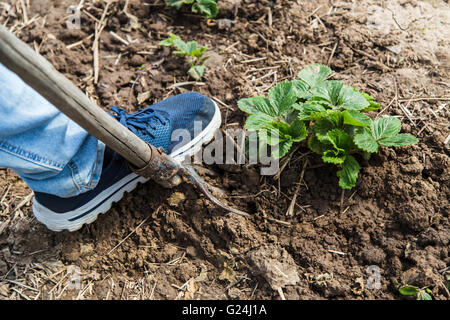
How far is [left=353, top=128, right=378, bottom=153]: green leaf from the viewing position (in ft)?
5.92

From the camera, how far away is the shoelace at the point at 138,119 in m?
1.99

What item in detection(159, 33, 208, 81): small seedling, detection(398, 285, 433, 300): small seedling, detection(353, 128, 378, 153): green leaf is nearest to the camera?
detection(398, 285, 433, 300): small seedling

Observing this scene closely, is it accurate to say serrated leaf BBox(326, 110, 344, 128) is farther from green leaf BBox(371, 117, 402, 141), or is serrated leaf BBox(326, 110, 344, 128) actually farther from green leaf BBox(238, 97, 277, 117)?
green leaf BBox(238, 97, 277, 117)

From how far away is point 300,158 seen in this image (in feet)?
6.83

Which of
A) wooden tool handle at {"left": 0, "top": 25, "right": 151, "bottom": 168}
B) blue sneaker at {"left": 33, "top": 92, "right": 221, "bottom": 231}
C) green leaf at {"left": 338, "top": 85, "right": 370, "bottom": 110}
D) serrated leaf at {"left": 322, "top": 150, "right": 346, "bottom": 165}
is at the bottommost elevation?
blue sneaker at {"left": 33, "top": 92, "right": 221, "bottom": 231}

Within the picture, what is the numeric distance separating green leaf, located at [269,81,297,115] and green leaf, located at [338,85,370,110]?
0.23m

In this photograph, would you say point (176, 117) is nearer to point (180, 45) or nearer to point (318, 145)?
point (180, 45)

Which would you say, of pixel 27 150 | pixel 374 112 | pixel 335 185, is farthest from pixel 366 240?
pixel 27 150

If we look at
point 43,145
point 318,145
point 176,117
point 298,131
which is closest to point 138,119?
point 176,117

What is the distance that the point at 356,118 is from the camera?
185 centimetres

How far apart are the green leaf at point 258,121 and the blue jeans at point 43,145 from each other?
0.72 meters

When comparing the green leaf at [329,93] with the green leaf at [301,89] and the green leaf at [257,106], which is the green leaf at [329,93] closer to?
the green leaf at [301,89]

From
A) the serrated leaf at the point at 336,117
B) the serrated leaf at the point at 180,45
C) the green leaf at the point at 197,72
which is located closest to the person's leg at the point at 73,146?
the green leaf at the point at 197,72

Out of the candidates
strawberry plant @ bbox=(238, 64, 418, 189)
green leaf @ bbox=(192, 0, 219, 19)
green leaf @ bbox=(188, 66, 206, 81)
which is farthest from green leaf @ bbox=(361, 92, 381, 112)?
green leaf @ bbox=(192, 0, 219, 19)
